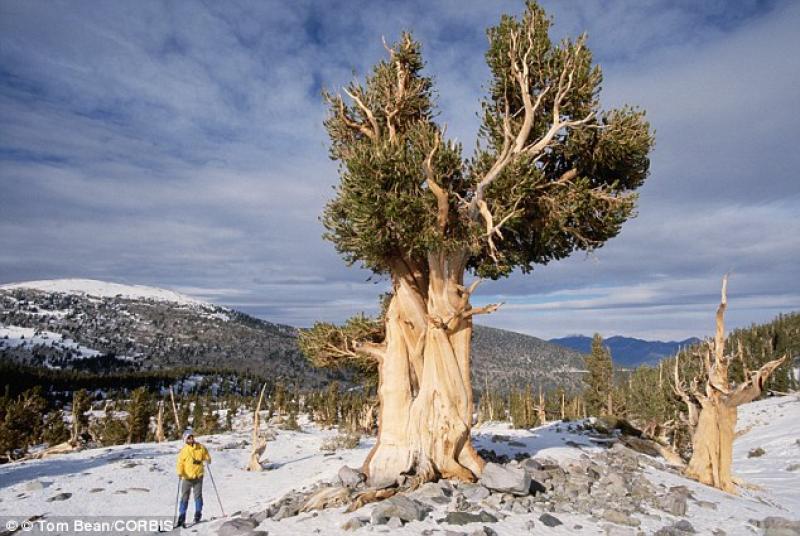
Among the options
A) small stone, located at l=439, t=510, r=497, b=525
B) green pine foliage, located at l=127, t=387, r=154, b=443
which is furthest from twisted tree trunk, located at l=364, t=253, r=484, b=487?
green pine foliage, located at l=127, t=387, r=154, b=443

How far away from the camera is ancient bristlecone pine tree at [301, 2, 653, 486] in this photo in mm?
12406

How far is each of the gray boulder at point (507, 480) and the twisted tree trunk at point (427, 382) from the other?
1171mm

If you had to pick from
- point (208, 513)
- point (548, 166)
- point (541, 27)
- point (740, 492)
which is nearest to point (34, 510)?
point (208, 513)

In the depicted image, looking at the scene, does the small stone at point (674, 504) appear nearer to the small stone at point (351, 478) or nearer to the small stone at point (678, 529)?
the small stone at point (678, 529)

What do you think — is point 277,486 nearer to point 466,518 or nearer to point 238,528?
point 238,528

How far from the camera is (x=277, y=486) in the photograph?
20.0 meters

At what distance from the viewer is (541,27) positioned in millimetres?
13312

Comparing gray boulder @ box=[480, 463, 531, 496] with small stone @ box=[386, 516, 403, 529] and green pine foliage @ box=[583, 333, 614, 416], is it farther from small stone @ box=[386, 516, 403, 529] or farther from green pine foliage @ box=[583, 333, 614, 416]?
green pine foliage @ box=[583, 333, 614, 416]

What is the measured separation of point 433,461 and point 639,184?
1053 cm

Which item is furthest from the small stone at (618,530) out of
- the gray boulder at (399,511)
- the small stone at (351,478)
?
the small stone at (351,478)

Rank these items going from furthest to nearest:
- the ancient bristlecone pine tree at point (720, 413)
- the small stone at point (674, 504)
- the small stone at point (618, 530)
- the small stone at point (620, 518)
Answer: the ancient bristlecone pine tree at point (720, 413) → the small stone at point (674, 504) → the small stone at point (620, 518) → the small stone at point (618, 530)

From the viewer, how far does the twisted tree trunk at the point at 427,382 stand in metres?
12.8

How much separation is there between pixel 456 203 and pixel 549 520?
803 centimetres

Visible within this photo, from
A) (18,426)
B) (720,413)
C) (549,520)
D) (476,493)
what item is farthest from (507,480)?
(18,426)
